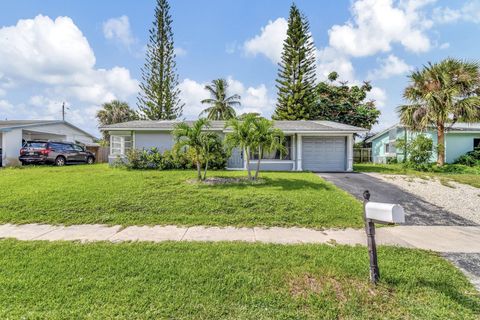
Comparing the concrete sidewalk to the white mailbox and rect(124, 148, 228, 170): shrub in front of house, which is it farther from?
rect(124, 148, 228, 170): shrub in front of house

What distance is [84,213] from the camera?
5.87 m

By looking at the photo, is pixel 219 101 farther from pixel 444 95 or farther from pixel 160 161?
pixel 444 95

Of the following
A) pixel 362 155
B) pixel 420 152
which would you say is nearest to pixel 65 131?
pixel 420 152

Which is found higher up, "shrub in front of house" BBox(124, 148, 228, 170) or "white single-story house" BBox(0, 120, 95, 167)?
"white single-story house" BBox(0, 120, 95, 167)

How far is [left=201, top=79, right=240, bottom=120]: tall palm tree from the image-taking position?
89.2 feet

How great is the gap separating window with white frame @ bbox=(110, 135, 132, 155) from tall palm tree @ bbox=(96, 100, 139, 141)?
1282 cm

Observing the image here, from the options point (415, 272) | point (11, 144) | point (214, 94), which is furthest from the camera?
point (214, 94)

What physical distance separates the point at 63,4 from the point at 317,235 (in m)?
13.3

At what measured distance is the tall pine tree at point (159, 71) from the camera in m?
24.2

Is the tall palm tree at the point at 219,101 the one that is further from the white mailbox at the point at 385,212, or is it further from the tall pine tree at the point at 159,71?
the white mailbox at the point at 385,212

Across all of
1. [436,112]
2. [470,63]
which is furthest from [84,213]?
[470,63]

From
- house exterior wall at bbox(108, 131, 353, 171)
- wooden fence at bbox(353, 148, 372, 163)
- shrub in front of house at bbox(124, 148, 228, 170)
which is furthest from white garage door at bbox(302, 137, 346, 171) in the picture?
wooden fence at bbox(353, 148, 372, 163)

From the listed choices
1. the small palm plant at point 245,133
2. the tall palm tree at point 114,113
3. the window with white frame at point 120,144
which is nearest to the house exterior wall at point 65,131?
the tall palm tree at point 114,113

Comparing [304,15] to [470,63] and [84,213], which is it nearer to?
[470,63]
